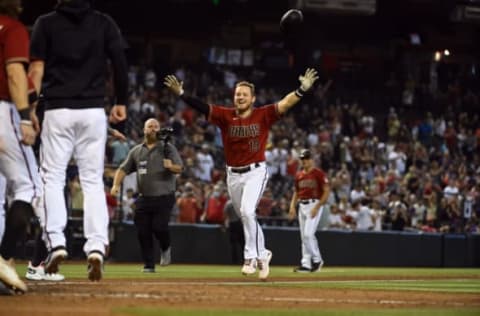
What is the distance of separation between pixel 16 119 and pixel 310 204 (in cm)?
974

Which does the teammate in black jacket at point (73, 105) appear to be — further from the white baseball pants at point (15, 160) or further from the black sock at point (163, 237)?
the black sock at point (163, 237)

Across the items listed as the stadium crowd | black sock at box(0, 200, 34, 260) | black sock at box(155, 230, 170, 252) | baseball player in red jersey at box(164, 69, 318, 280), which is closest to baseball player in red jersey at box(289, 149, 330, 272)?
black sock at box(155, 230, 170, 252)

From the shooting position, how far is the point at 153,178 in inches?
588

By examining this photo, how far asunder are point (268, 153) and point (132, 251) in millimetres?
6661

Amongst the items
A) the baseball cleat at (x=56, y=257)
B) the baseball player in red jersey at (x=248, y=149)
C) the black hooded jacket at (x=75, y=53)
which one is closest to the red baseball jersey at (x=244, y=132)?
the baseball player in red jersey at (x=248, y=149)

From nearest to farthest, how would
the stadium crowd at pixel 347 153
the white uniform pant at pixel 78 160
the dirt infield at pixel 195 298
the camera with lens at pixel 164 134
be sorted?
1. the dirt infield at pixel 195 298
2. the white uniform pant at pixel 78 160
3. the camera with lens at pixel 164 134
4. the stadium crowd at pixel 347 153

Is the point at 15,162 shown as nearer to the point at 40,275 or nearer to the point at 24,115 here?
the point at 24,115

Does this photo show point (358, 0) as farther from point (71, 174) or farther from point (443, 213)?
point (71, 174)

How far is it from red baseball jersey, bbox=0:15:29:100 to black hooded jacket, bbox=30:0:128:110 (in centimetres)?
32

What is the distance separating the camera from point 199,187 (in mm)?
24297

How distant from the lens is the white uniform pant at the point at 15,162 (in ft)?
25.8

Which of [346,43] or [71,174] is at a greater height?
[346,43]

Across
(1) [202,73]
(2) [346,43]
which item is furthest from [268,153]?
(2) [346,43]

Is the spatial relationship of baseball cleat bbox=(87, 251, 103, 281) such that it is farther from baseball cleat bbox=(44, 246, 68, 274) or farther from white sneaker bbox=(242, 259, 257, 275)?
white sneaker bbox=(242, 259, 257, 275)
